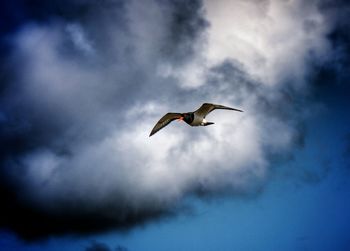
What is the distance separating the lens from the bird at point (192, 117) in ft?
102

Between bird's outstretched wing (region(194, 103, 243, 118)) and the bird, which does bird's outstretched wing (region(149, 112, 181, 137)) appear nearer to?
the bird

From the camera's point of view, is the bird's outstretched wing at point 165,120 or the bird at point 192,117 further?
the bird's outstretched wing at point 165,120

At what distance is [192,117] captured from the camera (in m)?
31.6

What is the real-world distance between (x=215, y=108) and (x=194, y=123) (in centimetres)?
285

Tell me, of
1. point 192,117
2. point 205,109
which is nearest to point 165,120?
point 192,117

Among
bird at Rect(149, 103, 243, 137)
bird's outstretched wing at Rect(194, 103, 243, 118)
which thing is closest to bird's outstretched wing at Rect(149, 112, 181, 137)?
bird at Rect(149, 103, 243, 137)

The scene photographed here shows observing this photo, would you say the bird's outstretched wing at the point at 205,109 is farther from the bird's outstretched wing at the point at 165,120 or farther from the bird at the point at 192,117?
the bird's outstretched wing at the point at 165,120

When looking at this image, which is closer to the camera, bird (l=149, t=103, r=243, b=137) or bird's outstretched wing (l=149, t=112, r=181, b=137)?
bird (l=149, t=103, r=243, b=137)

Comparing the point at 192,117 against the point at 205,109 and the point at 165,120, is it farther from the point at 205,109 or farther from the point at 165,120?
the point at 165,120

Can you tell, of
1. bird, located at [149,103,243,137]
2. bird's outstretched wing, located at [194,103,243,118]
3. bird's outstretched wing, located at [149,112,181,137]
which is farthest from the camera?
bird's outstretched wing, located at [149,112,181,137]

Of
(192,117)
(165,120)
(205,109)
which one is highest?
(165,120)

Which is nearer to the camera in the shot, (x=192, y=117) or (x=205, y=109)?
(x=205, y=109)

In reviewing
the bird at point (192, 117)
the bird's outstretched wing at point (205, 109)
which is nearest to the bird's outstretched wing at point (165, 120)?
the bird at point (192, 117)

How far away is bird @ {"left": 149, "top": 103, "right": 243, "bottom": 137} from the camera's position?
31080mm
